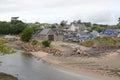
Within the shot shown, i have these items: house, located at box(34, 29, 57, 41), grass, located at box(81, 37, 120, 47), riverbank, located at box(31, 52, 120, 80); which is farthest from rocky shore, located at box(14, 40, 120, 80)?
house, located at box(34, 29, 57, 41)

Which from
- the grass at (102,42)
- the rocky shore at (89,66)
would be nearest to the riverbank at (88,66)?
the rocky shore at (89,66)

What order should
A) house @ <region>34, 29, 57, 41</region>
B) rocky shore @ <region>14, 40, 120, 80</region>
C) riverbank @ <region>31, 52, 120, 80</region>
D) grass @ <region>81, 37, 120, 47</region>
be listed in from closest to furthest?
riverbank @ <region>31, 52, 120, 80</region>
rocky shore @ <region>14, 40, 120, 80</region>
grass @ <region>81, 37, 120, 47</region>
house @ <region>34, 29, 57, 41</region>

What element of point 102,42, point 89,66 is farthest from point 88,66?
point 102,42

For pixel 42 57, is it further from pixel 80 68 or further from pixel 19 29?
pixel 19 29

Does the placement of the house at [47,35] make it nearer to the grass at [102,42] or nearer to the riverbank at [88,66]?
the grass at [102,42]

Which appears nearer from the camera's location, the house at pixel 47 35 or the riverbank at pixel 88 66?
the riverbank at pixel 88 66

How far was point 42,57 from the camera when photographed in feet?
222

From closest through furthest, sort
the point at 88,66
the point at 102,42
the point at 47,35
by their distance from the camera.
Answer: the point at 88,66 → the point at 102,42 → the point at 47,35

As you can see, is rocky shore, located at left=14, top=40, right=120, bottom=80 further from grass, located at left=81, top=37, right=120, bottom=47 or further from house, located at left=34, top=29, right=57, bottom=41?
house, located at left=34, top=29, right=57, bottom=41

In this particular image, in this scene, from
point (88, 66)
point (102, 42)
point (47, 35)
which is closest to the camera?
point (88, 66)

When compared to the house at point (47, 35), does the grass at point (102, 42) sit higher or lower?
lower

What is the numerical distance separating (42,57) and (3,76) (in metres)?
29.5

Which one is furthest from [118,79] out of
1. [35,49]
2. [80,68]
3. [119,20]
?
[119,20]

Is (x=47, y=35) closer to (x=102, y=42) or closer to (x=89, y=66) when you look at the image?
(x=102, y=42)
